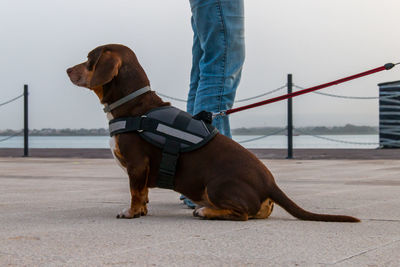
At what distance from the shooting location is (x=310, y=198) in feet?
13.9

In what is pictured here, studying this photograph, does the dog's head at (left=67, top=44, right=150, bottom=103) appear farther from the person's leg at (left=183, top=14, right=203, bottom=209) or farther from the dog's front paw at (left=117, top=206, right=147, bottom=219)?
the person's leg at (left=183, top=14, right=203, bottom=209)

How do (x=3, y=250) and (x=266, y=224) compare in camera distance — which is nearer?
(x=3, y=250)

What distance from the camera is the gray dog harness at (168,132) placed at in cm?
302

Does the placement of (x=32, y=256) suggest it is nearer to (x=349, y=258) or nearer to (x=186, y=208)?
(x=349, y=258)

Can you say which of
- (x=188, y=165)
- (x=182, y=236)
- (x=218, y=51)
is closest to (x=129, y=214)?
(x=188, y=165)

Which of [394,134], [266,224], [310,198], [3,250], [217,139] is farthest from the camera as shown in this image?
[394,134]

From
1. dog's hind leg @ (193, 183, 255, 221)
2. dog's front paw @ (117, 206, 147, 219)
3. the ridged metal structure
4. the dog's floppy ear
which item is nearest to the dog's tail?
dog's hind leg @ (193, 183, 255, 221)

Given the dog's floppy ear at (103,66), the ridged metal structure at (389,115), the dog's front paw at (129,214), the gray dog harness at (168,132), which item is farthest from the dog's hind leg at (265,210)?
the ridged metal structure at (389,115)

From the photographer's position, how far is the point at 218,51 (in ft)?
11.9

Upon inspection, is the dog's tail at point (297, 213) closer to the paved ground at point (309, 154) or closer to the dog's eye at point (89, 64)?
the dog's eye at point (89, 64)

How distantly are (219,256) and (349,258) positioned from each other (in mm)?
435

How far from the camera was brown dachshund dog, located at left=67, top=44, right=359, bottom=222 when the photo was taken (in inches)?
115

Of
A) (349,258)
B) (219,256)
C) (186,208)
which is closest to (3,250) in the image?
(219,256)

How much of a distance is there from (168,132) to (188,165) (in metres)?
0.20
